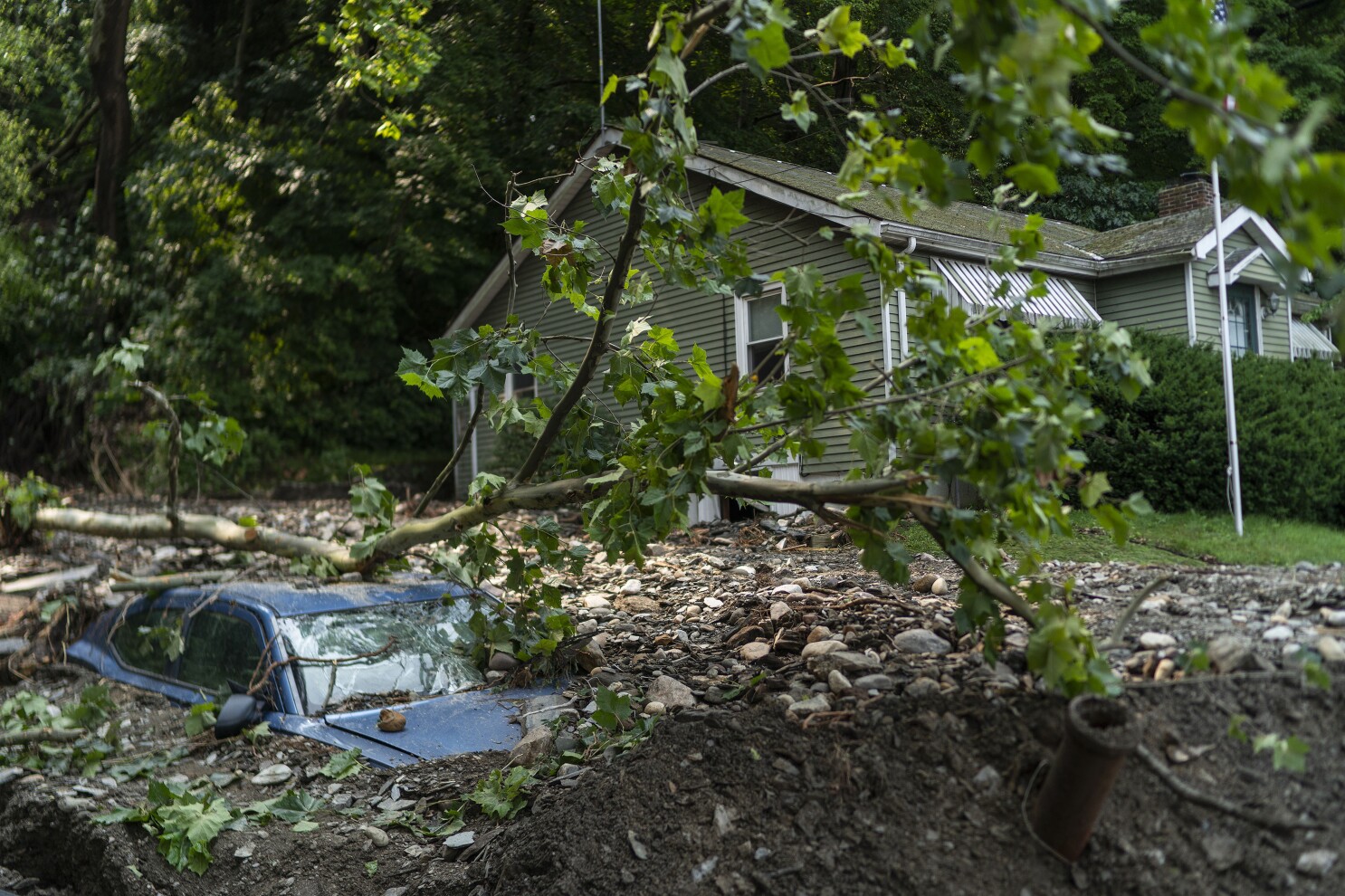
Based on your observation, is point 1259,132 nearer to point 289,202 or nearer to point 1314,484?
point 1314,484

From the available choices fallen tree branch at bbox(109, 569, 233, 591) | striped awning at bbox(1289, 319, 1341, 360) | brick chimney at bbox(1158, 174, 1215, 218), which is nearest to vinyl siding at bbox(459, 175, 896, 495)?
fallen tree branch at bbox(109, 569, 233, 591)

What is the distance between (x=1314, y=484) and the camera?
37.8 ft

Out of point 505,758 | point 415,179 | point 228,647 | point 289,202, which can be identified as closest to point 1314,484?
point 505,758

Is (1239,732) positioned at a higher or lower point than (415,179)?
lower

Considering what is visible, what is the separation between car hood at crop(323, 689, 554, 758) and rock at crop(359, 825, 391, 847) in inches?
18.6

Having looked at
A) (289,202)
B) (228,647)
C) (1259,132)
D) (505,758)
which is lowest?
(505,758)

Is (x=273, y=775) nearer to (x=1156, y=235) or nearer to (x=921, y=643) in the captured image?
(x=921, y=643)

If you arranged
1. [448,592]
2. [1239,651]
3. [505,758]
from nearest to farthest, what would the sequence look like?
[1239,651]
[505,758]
[448,592]

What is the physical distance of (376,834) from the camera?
4484 millimetres

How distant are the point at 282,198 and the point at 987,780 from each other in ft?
67.5

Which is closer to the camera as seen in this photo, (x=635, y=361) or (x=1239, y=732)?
(x=1239, y=732)

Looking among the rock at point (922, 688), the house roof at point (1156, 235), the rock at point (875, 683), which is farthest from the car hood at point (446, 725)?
the house roof at point (1156, 235)

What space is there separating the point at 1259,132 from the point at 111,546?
11.8 m

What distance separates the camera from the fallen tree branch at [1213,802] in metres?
2.92
